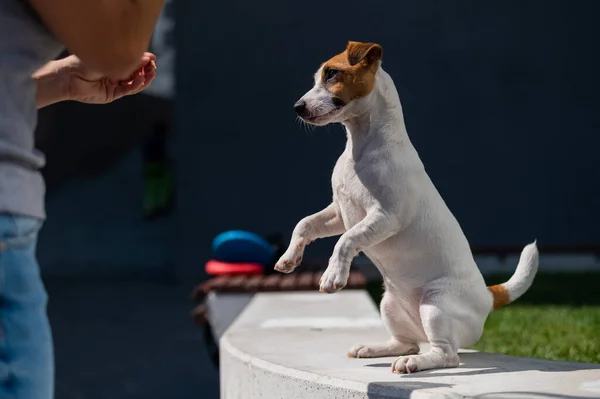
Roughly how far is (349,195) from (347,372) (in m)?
0.50

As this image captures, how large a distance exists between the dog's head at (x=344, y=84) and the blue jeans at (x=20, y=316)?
133 centimetres

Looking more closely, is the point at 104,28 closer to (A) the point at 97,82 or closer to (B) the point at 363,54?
(A) the point at 97,82

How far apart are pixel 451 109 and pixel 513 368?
6827 mm

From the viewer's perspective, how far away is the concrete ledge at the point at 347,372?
216 cm

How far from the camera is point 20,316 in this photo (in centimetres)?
119

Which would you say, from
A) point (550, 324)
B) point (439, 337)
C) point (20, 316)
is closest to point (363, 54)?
point (439, 337)

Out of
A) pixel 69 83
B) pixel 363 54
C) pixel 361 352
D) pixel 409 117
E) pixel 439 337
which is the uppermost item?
pixel 363 54

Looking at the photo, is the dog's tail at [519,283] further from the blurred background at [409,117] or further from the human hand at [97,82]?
the blurred background at [409,117]

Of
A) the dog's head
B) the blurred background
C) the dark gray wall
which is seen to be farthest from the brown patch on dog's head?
the dark gray wall

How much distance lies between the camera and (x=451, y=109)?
29.8 feet

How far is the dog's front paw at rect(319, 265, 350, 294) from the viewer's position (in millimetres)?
2189

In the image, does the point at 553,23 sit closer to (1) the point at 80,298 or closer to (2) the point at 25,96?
(1) the point at 80,298

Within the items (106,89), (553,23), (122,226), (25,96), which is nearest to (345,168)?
(106,89)

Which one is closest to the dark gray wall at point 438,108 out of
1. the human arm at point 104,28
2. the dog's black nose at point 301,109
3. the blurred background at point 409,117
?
the blurred background at point 409,117
